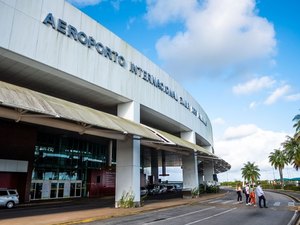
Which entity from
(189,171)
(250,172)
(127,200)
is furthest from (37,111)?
(250,172)

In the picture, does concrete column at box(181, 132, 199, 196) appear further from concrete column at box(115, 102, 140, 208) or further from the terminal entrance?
the terminal entrance

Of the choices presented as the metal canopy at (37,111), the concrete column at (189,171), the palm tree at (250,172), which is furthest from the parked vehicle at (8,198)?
the palm tree at (250,172)

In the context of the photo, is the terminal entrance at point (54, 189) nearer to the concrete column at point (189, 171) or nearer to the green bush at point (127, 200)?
the concrete column at point (189, 171)

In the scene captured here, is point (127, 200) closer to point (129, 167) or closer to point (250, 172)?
point (129, 167)

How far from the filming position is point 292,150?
5525 centimetres

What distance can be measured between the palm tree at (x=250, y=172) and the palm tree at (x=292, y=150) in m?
40.7

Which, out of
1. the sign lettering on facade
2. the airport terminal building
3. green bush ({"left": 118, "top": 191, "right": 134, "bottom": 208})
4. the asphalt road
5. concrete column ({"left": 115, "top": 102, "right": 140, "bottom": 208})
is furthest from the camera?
concrete column ({"left": 115, "top": 102, "right": 140, "bottom": 208})

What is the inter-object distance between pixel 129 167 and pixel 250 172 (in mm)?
84737

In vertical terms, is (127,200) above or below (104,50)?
below

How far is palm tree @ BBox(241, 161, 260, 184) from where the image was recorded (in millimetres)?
96625

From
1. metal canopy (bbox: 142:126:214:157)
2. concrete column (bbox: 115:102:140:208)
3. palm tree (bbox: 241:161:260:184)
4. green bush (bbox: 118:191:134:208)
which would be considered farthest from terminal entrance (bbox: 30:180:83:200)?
palm tree (bbox: 241:161:260:184)

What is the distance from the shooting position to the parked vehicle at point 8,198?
2484 centimetres

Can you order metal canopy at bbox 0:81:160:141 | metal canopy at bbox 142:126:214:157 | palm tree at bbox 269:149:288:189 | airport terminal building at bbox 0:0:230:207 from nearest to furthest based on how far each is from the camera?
metal canopy at bbox 0:81:160:141
airport terminal building at bbox 0:0:230:207
metal canopy at bbox 142:126:214:157
palm tree at bbox 269:149:288:189

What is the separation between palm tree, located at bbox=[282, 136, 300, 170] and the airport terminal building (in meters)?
21.0
